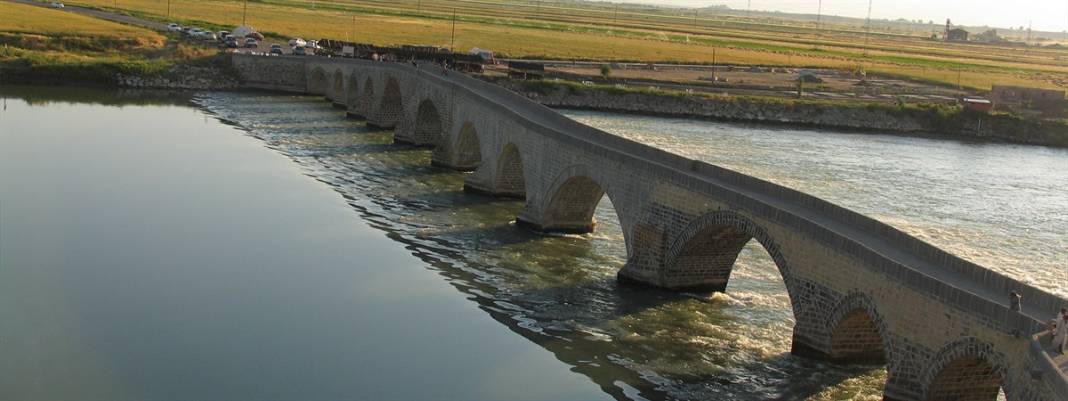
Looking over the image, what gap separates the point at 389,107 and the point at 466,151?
18.0m

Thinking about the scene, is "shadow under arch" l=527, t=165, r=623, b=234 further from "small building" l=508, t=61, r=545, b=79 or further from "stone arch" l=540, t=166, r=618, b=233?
"small building" l=508, t=61, r=545, b=79

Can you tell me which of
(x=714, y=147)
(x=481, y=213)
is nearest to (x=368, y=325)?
(x=481, y=213)

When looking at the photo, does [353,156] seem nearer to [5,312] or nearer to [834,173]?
[834,173]

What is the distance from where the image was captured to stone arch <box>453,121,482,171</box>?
63.8 metres

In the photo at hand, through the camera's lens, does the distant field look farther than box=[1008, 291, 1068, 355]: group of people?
Yes

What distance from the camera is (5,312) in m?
35.0

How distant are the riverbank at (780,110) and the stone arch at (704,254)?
58099 mm

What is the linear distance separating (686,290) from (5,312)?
779 inches

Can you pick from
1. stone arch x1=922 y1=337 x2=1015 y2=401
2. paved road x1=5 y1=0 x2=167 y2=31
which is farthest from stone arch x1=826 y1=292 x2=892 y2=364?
paved road x1=5 y1=0 x2=167 y2=31

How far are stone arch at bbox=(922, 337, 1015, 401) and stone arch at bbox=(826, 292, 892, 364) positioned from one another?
2744 millimetres

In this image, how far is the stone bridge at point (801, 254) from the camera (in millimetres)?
24984

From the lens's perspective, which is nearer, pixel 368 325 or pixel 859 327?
pixel 859 327

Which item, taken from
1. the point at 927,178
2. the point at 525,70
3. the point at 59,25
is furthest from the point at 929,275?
the point at 59,25

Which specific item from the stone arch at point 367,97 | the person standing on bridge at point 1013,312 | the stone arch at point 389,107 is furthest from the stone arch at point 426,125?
the person standing on bridge at point 1013,312
